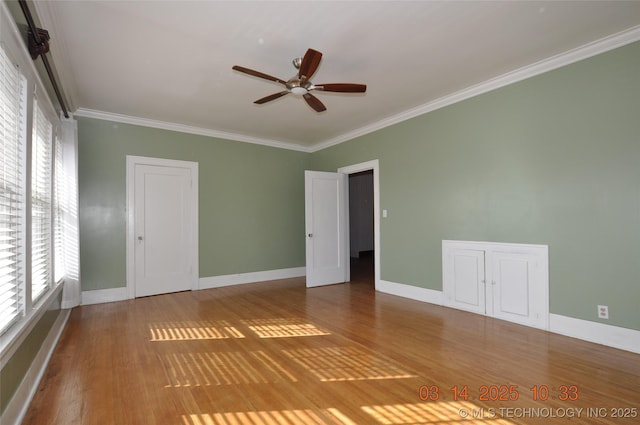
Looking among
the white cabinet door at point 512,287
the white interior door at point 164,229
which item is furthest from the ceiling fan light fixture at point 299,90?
the white interior door at point 164,229

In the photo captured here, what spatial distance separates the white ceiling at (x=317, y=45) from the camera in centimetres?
244

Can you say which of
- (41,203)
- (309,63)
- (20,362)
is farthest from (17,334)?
(309,63)

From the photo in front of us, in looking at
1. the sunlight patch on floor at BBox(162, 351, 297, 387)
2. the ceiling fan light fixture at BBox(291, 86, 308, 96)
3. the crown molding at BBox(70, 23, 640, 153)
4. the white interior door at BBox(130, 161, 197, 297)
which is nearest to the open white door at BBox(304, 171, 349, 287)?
the crown molding at BBox(70, 23, 640, 153)

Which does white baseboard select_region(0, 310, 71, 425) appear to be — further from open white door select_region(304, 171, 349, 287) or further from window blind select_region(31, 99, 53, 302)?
open white door select_region(304, 171, 349, 287)

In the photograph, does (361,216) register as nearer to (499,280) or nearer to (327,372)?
(499,280)

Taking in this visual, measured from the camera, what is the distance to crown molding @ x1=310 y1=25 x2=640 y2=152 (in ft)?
9.20

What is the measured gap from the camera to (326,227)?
5.68 m

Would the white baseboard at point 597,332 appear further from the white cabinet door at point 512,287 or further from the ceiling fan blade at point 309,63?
the ceiling fan blade at point 309,63

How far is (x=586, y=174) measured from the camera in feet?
9.89

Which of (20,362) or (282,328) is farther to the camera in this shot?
(282,328)

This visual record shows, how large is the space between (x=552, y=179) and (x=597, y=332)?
4.84ft

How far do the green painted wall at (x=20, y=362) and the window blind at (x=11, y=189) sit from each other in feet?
0.77

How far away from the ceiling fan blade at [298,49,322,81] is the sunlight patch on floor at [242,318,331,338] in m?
2.46

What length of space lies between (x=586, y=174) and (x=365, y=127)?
3.14 metres
